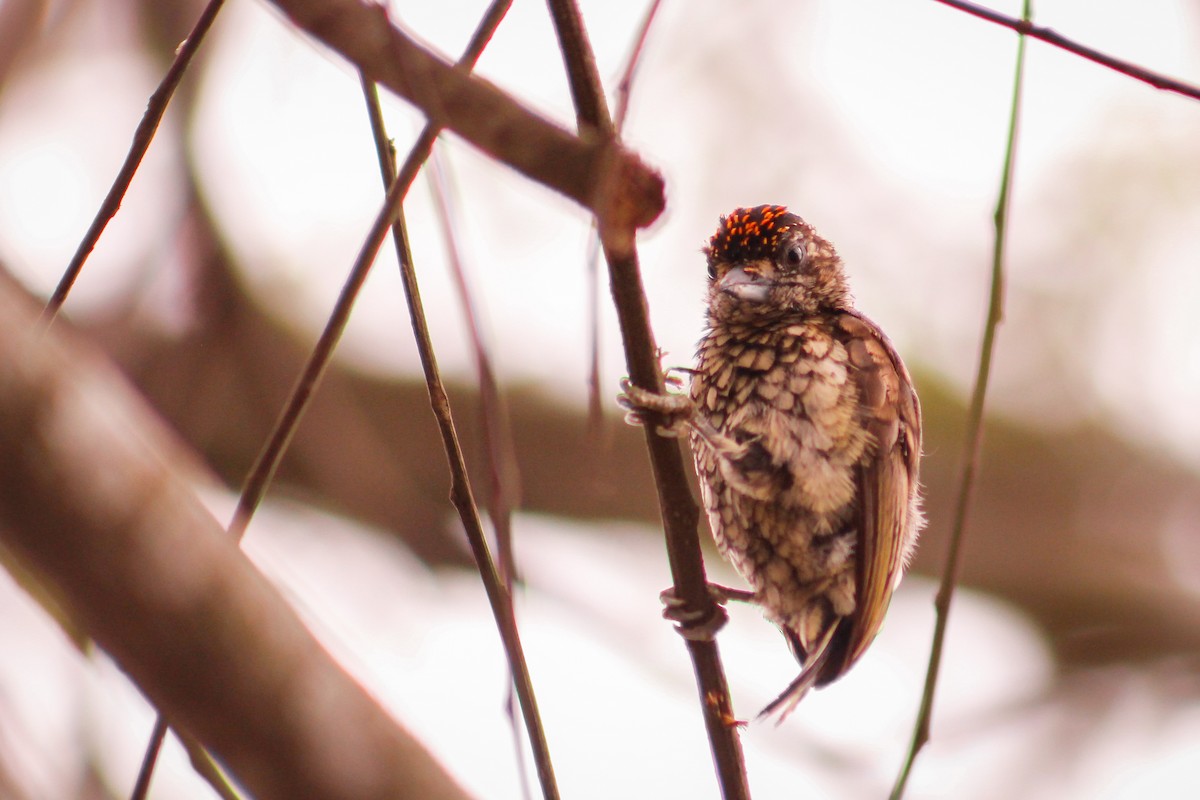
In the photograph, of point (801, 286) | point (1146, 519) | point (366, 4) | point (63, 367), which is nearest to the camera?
point (63, 367)

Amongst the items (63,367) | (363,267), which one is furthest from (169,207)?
(63,367)

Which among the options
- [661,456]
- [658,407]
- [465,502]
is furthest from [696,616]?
[465,502]

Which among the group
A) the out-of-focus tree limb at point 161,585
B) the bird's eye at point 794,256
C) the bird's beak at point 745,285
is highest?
the bird's eye at point 794,256

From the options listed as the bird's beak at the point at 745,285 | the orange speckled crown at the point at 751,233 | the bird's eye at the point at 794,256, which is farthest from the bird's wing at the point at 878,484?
the orange speckled crown at the point at 751,233

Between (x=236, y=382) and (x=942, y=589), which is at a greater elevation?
(x=236, y=382)

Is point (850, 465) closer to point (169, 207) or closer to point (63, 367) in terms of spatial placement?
point (63, 367)

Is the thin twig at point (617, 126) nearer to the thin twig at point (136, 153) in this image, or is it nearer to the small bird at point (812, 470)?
the thin twig at point (136, 153)
